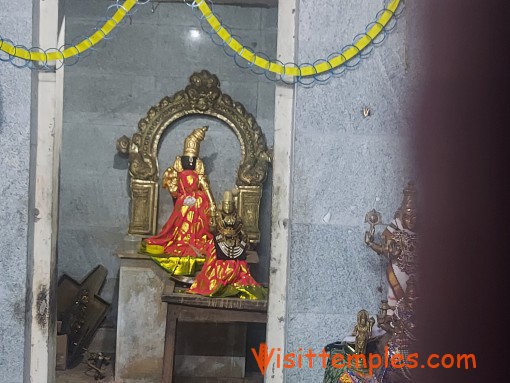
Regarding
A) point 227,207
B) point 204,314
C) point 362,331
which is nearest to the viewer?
point 362,331

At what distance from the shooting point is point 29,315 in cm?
296

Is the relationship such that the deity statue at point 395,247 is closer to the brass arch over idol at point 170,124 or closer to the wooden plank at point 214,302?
Result: the wooden plank at point 214,302

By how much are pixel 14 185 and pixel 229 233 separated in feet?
5.06

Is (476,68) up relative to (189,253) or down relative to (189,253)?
up

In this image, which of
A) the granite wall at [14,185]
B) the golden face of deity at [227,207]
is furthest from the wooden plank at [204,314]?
the granite wall at [14,185]

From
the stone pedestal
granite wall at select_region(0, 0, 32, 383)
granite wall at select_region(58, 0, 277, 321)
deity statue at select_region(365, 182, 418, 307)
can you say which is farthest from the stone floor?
deity statue at select_region(365, 182, 418, 307)

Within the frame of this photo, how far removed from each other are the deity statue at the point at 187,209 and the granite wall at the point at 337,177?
1920 mm

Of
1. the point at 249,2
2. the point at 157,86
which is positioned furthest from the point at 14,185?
the point at 249,2

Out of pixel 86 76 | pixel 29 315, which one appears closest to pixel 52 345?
pixel 29 315

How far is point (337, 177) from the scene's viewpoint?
2908 mm

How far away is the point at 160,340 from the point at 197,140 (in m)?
1.34

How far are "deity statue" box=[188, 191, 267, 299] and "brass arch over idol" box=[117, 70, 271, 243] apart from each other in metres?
0.94

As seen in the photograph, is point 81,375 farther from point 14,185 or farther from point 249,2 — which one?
point 249,2

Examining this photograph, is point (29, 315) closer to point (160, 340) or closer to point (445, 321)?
point (160, 340)
